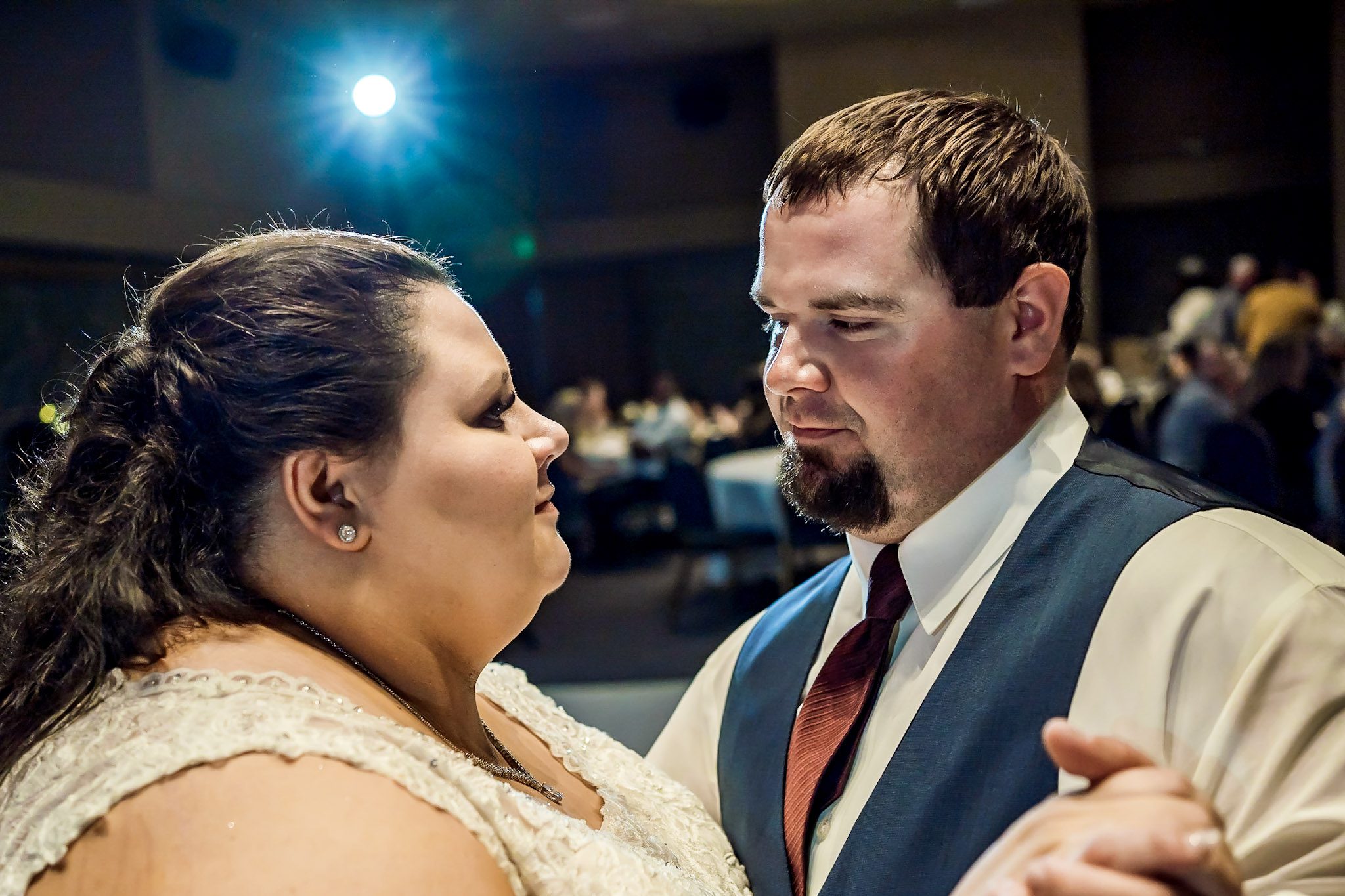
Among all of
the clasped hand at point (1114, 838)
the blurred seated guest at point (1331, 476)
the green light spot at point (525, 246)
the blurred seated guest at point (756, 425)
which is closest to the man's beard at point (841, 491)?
the clasped hand at point (1114, 838)

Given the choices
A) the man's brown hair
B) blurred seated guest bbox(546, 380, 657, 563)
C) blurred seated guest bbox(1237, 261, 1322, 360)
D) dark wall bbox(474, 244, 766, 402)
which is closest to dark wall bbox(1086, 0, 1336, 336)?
dark wall bbox(474, 244, 766, 402)

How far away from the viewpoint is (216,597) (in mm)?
1104

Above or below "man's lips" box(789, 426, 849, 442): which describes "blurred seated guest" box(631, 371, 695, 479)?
below

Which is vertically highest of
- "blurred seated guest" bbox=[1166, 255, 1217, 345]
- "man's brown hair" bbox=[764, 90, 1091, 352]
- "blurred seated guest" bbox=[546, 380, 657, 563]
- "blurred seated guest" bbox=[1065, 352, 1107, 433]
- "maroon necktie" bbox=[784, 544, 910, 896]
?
"man's brown hair" bbox=[764, 90, 1091, 352]

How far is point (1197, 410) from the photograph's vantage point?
162 inches

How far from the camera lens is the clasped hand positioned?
0.72 meters

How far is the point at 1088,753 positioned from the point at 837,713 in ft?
2.01

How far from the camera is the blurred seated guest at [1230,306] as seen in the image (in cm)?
627

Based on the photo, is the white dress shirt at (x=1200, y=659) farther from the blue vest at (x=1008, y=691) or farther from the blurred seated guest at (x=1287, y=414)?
the blurred seated guest at (x=1287, y=414)

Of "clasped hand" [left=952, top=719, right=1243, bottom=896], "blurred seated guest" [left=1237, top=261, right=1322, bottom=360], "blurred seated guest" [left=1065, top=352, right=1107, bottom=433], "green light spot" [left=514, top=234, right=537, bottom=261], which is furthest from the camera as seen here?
"green light spot" [left=514, top=234, right=537, bottom=261]

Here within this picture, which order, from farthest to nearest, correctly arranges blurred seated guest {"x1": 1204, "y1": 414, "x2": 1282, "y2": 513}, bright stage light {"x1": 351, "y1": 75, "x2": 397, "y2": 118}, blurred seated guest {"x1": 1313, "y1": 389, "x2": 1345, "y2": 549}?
1. blurred seated guest {"x1": 1313, "y1": 389, "x2": 1345, "y2": 549}
2. blurred seated guest {"x1": 1204, "y1": 414, "x2": 1282, "y2": 513}
3. bright stage light {"x1": 351, "y1": 75, "x2": 397, "y2": 118}

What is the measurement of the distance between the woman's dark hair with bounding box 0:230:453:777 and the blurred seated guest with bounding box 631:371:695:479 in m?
5.66

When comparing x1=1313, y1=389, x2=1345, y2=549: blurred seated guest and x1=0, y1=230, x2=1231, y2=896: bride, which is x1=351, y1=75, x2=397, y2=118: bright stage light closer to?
x1=0, y1=230, x2=1231, y2=896: bride

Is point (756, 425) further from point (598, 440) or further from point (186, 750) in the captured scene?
point (186, 750)
